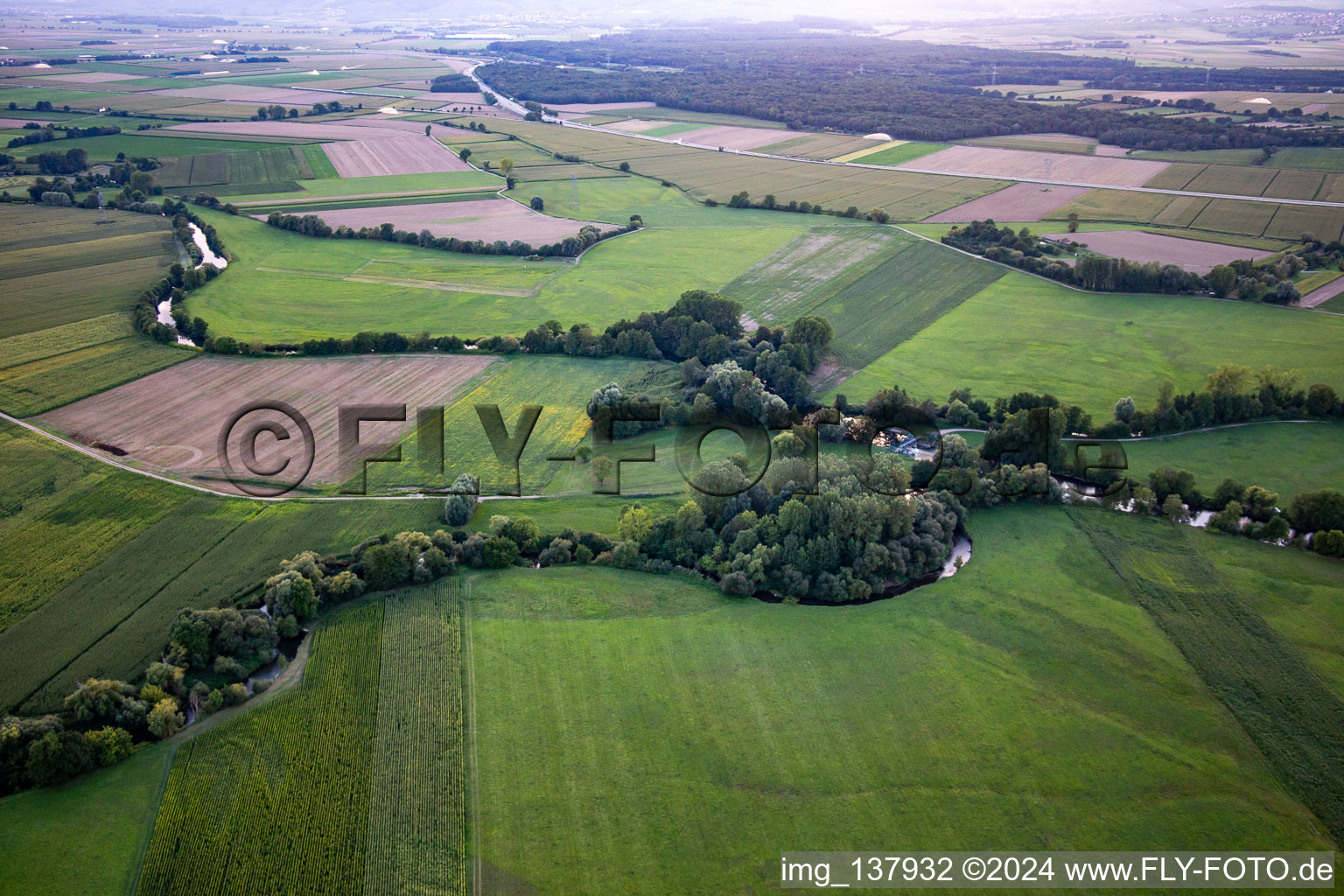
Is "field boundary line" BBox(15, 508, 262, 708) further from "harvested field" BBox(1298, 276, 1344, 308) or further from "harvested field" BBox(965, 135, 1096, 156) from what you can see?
"harvested field" BBox(965, 135, 1096, 156)

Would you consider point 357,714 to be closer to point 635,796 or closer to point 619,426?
point 635,796

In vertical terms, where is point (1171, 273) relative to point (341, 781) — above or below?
above

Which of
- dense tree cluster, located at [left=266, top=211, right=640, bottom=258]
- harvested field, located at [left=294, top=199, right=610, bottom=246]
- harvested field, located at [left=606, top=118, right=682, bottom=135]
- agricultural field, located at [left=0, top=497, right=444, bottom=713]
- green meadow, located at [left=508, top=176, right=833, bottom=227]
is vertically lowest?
agricultural field, located at [left=0, top=497, right=444, bottom=713]

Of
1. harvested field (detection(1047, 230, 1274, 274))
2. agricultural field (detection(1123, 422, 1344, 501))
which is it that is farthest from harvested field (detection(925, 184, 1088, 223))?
agricultural field (detection(1123, 422, 1344, 501))

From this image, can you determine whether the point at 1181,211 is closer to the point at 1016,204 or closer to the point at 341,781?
the point at 1016,204

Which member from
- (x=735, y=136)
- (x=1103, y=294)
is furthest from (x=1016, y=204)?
(x=735, y=136)

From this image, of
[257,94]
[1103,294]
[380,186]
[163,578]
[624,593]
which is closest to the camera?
[163,578]

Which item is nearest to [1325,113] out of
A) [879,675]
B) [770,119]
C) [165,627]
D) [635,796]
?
[770,119]

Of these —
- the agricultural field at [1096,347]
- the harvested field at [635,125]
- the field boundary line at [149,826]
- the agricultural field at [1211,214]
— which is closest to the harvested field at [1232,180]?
the agricultural field at [1211,214]
